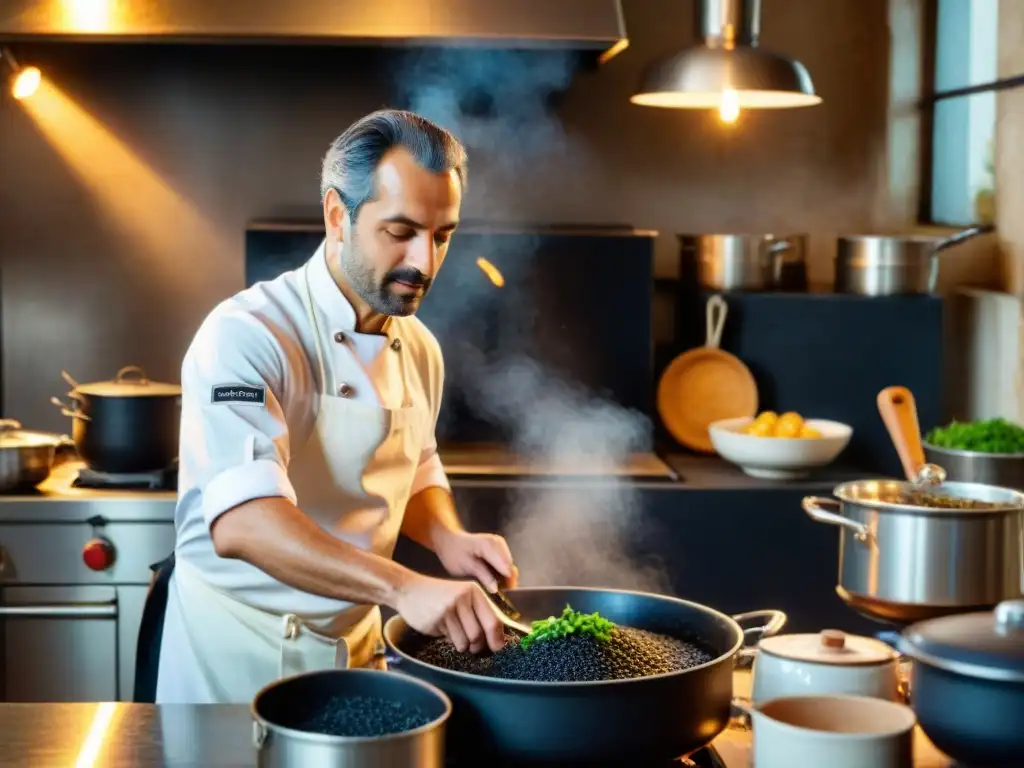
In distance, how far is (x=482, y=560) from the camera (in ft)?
6.77

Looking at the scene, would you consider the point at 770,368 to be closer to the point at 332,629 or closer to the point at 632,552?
the point at 632,552

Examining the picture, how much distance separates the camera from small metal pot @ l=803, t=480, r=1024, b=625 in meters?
1.90

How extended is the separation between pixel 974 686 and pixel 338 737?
0.67m

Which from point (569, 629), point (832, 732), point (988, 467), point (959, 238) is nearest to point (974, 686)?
point (832, 732)

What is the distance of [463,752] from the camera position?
142 cm

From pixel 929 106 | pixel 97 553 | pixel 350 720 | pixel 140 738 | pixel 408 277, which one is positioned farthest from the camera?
pixel 929 106

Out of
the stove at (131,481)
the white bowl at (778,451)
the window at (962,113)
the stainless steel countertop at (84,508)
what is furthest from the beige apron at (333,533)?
the window at (962,113)

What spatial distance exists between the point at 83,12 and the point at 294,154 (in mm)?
807

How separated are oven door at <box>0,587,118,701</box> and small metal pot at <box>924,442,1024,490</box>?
2.04 m

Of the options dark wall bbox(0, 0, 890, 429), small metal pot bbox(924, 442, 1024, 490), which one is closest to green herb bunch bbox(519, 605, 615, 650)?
small metal pot bbox(924, 442, 1024, 490)

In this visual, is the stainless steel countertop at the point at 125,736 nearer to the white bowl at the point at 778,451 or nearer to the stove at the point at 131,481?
the stove at the point at 131,481

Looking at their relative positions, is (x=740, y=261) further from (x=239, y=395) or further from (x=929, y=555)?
(x=239, y=395)

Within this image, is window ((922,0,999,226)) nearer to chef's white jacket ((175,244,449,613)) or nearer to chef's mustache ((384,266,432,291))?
chef's white jacket ((175,244,449,613))

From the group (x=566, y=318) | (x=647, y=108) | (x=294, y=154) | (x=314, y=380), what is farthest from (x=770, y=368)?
(x=314, y=380)
